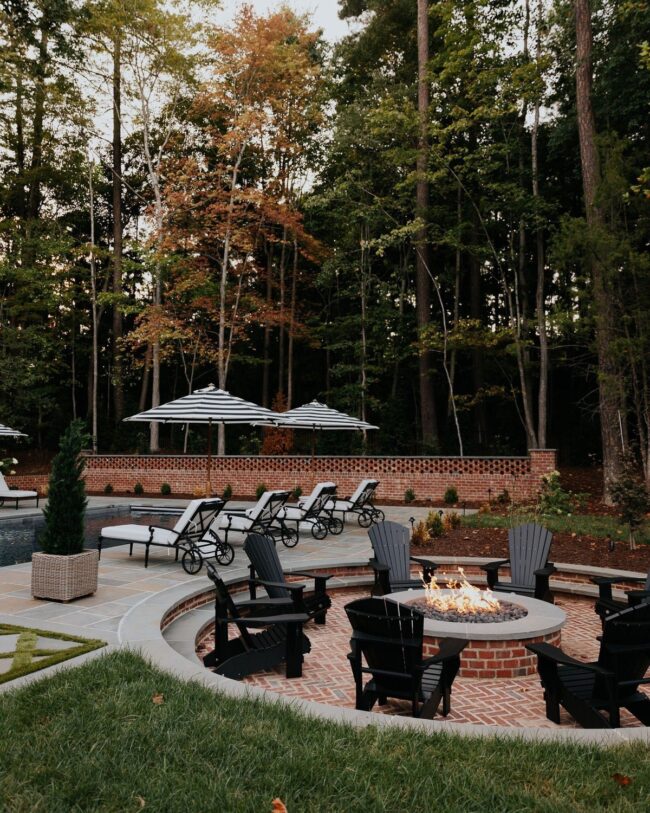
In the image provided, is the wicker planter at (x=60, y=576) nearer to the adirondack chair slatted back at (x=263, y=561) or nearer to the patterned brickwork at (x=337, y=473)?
the adirondack chair slatted back at (x=263, y=561)

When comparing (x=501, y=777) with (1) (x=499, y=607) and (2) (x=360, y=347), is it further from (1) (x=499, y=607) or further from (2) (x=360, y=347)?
(2) (x=360, y=347)

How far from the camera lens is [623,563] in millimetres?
8188

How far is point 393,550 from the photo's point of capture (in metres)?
7.03

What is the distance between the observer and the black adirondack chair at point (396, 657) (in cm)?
378

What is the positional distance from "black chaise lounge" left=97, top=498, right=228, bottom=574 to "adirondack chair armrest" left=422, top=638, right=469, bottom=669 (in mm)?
4171

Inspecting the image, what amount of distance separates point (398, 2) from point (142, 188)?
12.1 meters

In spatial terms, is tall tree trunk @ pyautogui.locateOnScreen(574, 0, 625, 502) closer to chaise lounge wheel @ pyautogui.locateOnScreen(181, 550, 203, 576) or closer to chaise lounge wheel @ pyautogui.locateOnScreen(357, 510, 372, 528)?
chaise lounge wheel @ pyautogui.locateOnScreen(357, 510, 372, 528)

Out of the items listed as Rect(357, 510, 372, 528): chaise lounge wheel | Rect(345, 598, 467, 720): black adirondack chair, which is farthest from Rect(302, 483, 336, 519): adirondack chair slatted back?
Rect(345, 598, 467, 720): black adirondack chair

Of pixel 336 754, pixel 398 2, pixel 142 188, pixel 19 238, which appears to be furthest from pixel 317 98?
pixel 336 754

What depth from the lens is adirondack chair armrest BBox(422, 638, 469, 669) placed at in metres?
3.80

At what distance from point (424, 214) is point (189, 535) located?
13937mm

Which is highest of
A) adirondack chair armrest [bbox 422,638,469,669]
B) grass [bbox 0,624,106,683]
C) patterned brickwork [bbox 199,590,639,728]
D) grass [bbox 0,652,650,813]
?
adirondack chair armrest [bbox 422,638,469,669]

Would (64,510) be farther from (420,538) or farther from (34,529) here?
(34,529)

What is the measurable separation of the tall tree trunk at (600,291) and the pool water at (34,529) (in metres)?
9.52
